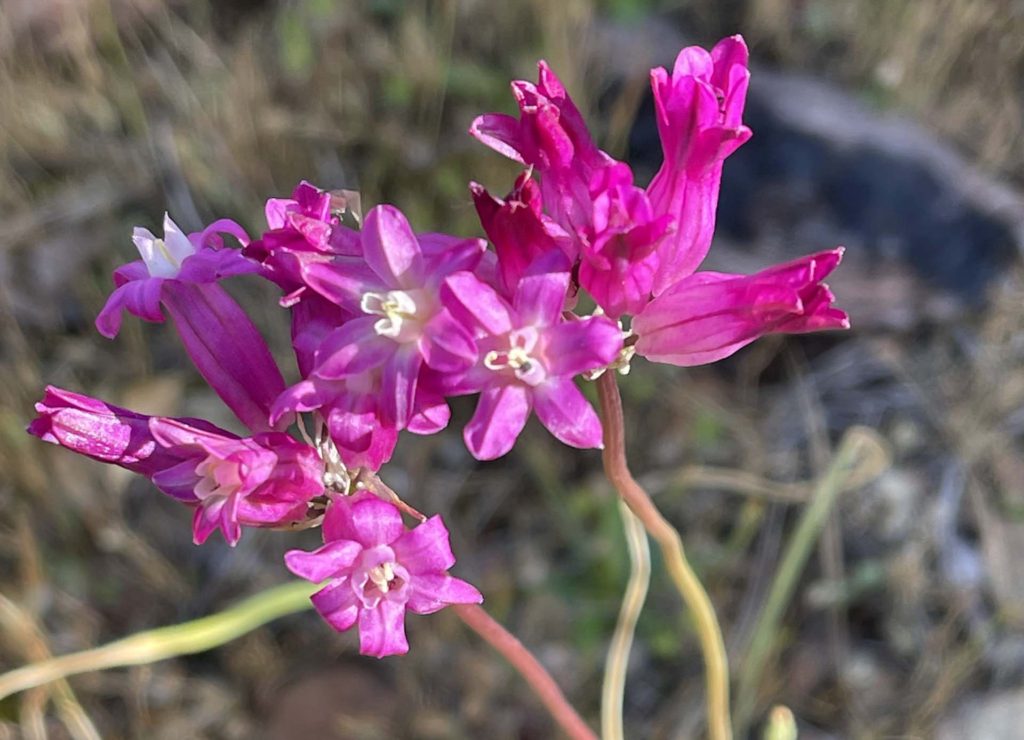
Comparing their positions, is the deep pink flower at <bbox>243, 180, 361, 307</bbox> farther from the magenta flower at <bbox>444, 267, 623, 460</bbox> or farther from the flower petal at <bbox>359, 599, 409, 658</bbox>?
the flower petal at <bbox>359, 599, 409, 658</bbox>

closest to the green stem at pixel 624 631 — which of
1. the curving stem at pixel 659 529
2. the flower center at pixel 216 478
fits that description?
the curving stem at pixel 659 529

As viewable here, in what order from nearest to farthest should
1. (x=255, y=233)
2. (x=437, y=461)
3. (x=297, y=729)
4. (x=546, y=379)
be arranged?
1. (x=546, y=379)
2. (x=297, y=729)
3. (x=437, y=461)
4. (x=255, y=233)

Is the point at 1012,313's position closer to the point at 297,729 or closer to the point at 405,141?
the point at 405,141

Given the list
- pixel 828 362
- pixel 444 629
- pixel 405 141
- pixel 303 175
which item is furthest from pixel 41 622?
pixel 828 362

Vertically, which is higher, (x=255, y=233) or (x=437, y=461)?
(x=255, y=233)

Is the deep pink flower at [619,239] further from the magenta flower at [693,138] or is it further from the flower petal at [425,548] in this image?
the flower petal at [425,548]

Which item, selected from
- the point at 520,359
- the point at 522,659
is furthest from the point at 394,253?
the point at 522,659

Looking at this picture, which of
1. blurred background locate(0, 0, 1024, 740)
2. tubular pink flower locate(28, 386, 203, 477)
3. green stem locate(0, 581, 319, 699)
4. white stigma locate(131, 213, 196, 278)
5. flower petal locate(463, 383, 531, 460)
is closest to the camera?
flower petal locate(463, 383, 531, 460)

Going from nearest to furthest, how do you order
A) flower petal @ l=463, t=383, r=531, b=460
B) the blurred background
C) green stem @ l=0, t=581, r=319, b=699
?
flower petal @ l=463, t=383, r=531, b=460
green stem @ l=0, t=581, r=319, b=699
the blurred background

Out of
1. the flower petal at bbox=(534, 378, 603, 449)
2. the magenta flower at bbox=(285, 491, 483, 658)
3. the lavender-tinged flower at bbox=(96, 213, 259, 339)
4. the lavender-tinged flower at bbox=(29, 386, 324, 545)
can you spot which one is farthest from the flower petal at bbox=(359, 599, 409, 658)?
the lavender-tinged flower at bbox=(96, 213, 259, 339)
